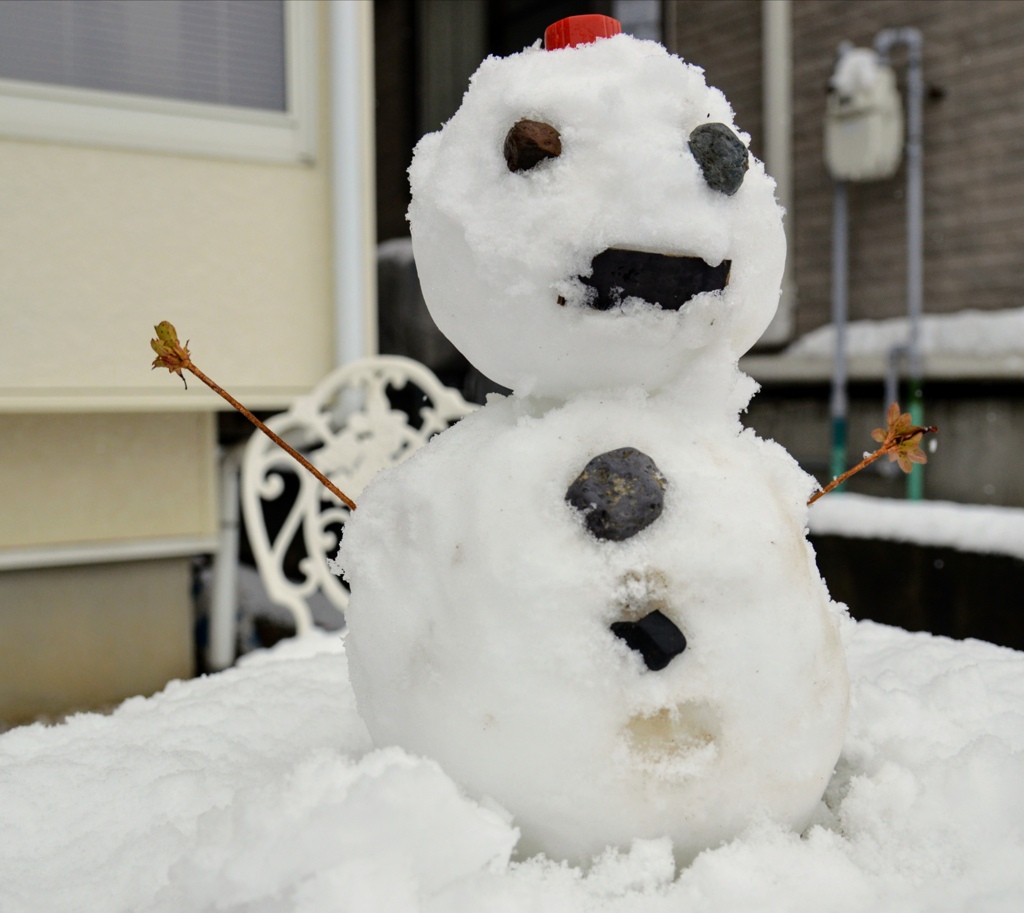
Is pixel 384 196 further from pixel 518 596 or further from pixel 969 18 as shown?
pixel 518 596

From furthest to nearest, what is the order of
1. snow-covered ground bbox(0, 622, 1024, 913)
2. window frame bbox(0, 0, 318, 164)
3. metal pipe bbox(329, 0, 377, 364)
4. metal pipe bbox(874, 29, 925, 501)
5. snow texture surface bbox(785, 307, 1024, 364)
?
1. metal pipe bbox(874, 29, 925, 501)
2. snow texture surface bbox(785, 307, 1024, 364)
3. metal pipe bbox(329, 0, 377, 364)
4. window frame bbox(0, 0, 318, 164)
5. snow-covered ground bbox(0, 622, 1024, 913)

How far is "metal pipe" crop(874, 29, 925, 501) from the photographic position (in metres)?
4.23

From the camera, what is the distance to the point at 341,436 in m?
2.13

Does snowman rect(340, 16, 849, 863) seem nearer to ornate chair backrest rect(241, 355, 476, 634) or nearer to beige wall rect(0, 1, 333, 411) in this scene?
ornate chair backrest rect(241, 355, 476, 634)

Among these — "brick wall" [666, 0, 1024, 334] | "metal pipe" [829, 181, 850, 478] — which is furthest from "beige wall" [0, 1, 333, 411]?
"metal pipe" [829, 181, 850, 478]

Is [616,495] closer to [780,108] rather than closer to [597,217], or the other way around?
[597,217]

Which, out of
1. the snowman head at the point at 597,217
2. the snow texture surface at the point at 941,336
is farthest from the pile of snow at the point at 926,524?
the snowman head at the point at 597,217

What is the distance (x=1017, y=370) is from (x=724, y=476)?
146 inches

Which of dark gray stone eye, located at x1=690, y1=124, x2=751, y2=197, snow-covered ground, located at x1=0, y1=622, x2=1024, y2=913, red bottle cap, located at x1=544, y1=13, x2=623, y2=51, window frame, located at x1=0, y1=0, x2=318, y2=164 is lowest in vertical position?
snow-covered ground, located at x1=0, y1=622, x2=1024, y2=913

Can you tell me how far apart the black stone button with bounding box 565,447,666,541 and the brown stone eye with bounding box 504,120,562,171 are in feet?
0.88

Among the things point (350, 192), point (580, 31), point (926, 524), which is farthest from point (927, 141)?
point (580, 31)

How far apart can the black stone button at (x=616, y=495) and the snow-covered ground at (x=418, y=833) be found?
0.25 m

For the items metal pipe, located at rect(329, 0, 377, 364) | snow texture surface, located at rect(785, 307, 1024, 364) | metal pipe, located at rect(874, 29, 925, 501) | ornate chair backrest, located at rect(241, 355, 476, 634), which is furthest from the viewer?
metal pipe, located at rect(874, 29, 925, 501)

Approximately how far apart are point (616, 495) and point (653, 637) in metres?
0.12
